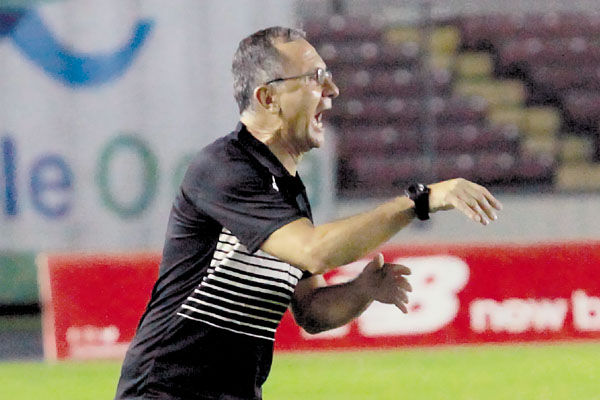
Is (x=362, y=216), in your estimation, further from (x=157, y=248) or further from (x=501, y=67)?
(x=501, y=67)

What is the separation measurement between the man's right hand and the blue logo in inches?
296

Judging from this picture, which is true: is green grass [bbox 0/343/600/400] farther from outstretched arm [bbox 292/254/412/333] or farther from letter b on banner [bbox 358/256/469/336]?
outstretched arm [bbox 292/254/412/333]

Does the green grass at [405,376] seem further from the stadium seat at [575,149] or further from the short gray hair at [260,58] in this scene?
the short gray hair at [260,58]

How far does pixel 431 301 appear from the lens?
29.9 feet

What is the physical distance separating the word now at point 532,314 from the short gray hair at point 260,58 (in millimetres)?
5791

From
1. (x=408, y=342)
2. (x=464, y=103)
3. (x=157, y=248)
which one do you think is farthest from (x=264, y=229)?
(x=464, y=103)

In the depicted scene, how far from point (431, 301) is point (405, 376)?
0.93 meters

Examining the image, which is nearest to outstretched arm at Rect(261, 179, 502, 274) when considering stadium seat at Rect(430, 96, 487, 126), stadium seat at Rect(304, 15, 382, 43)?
stadium seat at Rect(430, 96, 487, 126)

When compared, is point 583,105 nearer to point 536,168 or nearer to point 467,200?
point 536,168

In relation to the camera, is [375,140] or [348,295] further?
[375,140]

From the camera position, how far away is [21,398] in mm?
7883

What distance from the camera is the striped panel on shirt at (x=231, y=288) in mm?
3506

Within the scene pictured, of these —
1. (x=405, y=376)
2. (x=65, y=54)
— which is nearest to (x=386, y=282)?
(x=405, y=376)

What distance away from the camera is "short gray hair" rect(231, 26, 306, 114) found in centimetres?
361
